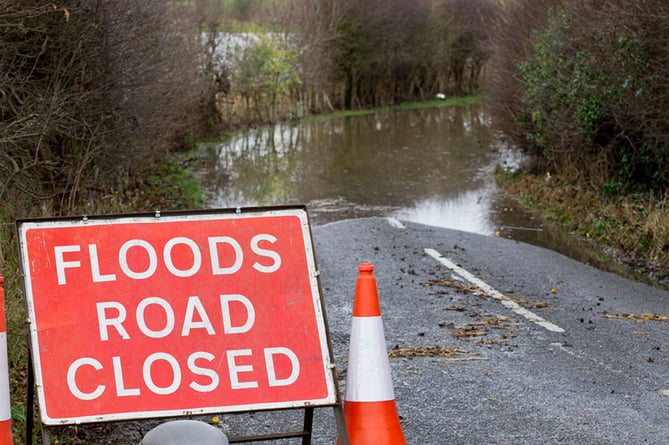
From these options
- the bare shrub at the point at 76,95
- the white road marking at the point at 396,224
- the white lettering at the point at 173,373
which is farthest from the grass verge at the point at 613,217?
the white lettering at the point at 173,373

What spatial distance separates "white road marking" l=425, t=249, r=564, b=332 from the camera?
332 inches

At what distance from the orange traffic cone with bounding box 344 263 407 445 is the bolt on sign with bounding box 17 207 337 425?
0.26 m

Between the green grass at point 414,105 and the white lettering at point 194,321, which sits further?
the green grass at point 414,105

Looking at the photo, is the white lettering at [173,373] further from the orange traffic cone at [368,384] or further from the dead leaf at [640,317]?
the dead leaf at [640,317]

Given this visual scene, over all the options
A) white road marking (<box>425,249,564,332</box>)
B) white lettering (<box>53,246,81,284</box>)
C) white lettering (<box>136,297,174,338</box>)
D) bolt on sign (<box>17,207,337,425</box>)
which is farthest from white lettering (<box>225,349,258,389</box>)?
white road marking (<box>425,249,564,332</box>)

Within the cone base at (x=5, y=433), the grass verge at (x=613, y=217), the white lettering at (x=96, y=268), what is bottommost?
the grass verge at (x=613, y=217)

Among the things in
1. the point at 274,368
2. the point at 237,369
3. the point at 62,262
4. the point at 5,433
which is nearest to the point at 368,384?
the point at 274,368

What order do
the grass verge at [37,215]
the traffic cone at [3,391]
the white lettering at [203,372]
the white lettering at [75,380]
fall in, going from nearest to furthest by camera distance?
the traffic cone at [3,391]
the white lettering at [75,380]
the white lettering at [203,372]
the grass verge at [37,215]

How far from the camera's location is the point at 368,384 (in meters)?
4.68

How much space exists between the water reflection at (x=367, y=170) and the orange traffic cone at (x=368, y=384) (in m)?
12.7

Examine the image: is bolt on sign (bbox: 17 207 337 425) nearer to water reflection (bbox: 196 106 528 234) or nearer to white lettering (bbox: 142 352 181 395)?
white lettering (bbox: 142 352 181 395)

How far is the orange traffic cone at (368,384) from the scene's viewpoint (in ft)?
15.3

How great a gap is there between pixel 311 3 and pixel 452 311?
139 feet

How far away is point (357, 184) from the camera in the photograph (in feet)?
81.7
